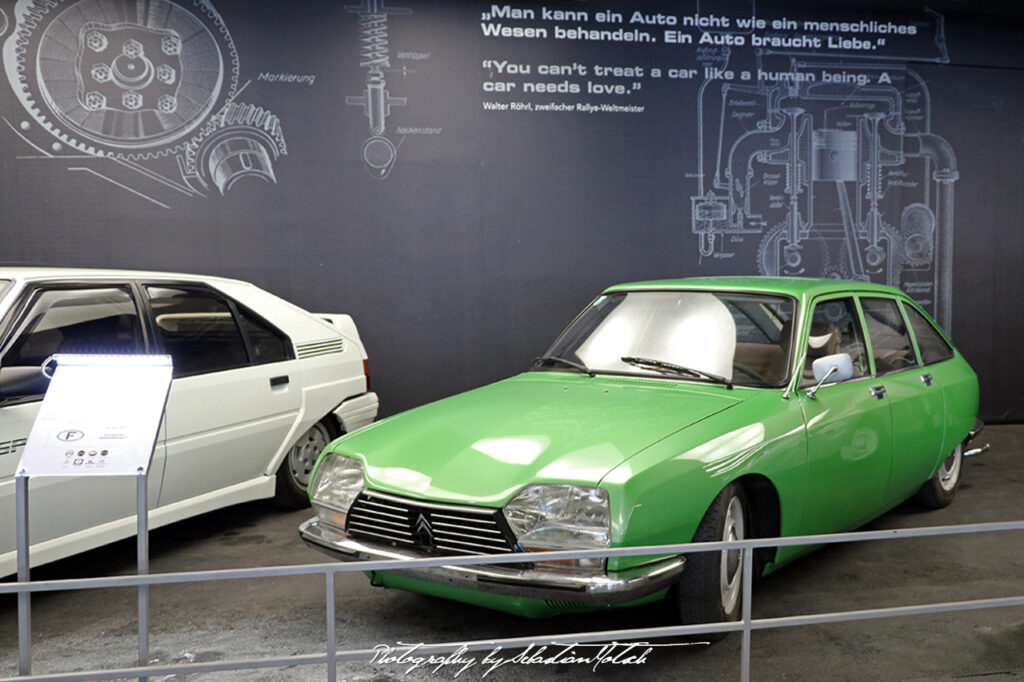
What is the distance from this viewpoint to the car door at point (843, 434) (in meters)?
3.61

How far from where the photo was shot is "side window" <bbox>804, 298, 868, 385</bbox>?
399 centimetres

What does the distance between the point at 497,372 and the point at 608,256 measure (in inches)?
51.7

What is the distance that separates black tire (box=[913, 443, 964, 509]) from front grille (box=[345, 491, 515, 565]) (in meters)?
3.05

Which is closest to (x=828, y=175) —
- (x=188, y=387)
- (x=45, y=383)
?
(x=188, y=387)

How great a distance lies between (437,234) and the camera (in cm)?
700

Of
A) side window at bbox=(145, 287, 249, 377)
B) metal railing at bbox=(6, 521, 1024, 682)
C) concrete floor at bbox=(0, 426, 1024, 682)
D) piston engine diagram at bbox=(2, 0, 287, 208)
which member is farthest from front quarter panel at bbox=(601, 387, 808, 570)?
piston engine diagram at bbox=(2, 0, 287, 208)

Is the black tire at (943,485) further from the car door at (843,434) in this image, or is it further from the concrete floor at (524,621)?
the car door at (843,434)

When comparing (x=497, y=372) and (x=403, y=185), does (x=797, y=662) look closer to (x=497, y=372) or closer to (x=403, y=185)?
(x=497, y=372)

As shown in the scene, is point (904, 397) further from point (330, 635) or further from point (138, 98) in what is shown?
point (138, 98)

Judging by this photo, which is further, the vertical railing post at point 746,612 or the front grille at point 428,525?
the front grille at point 428,525

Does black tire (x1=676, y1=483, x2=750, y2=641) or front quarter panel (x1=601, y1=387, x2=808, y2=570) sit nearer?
front quarter panel (x1=601, y1=387, x2=808, y2=570)

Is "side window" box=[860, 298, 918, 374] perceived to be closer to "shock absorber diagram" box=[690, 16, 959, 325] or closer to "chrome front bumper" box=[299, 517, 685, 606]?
"chrome front bumper" box=[299, 517, 685, 606]

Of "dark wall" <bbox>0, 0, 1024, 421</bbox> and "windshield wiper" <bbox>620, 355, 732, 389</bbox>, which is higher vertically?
"dark wall" <bbox>0, 0, 1024, 421</bbox>

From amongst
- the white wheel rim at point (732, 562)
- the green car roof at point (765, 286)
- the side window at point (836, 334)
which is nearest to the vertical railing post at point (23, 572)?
the white wheel rim at point (732, 562)
